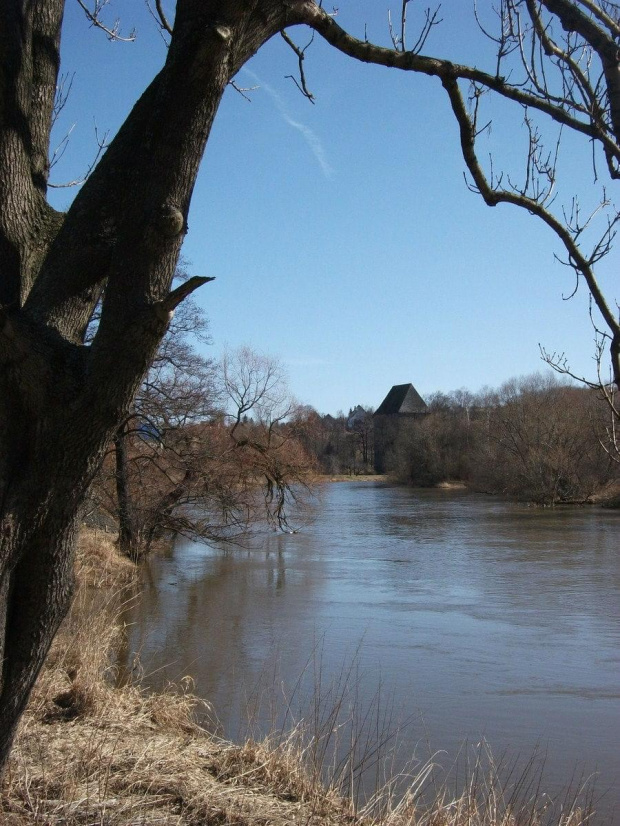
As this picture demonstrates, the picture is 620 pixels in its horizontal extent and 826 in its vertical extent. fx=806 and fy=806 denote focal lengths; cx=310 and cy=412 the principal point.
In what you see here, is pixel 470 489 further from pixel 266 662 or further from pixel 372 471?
pixel 266 662

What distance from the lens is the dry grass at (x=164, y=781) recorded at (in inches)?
132

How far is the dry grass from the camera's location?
3354 millimetres

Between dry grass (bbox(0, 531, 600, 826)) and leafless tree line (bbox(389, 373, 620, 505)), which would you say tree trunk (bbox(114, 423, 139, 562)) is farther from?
leafless tree line (bbox(389, 373, 620, 505))

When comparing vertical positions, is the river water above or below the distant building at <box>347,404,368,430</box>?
below

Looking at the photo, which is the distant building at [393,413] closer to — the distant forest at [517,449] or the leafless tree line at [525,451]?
the distant forest at [517,449]

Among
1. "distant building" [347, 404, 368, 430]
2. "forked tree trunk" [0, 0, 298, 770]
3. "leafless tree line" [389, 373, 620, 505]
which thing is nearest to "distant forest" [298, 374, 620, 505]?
"leafless tree line" [389, 373, 620, 505]

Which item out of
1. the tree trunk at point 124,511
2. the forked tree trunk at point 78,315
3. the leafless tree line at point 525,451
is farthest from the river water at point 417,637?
the leafless tree line at point 525,451

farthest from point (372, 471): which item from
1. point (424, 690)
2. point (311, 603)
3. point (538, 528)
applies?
point (424, 690)

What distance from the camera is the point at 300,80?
145 inches

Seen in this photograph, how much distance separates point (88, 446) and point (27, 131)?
1.29m

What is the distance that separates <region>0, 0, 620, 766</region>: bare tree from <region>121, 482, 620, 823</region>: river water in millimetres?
2529

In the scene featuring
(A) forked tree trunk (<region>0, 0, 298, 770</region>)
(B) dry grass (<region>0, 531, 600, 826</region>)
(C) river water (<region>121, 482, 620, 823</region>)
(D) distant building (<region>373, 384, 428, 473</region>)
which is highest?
(D) distant building (<region>373, 384, 428, 473</region>)

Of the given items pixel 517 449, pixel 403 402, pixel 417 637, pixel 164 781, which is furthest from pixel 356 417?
pixel 164 781

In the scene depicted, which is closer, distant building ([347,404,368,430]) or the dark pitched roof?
the dark pitched roof
